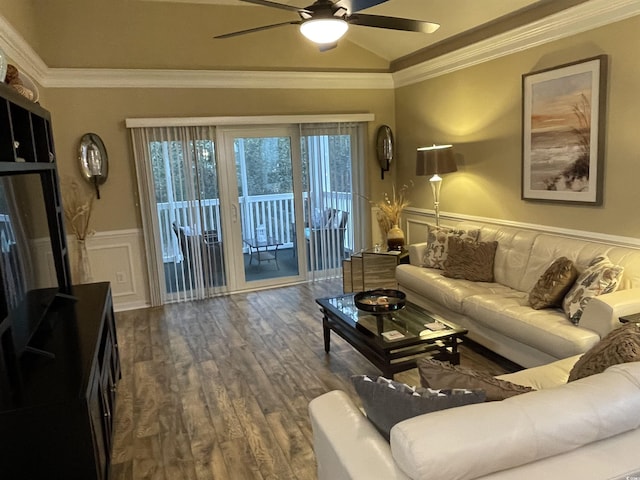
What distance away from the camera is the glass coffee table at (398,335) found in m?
2.98

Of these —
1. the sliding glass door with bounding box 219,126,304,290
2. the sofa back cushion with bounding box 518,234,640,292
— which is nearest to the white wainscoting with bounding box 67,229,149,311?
the sliding glass door with bounding box 219,126,304,290

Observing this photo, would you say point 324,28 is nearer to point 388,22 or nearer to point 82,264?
point 388,22

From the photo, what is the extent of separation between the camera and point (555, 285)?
3.26 metres

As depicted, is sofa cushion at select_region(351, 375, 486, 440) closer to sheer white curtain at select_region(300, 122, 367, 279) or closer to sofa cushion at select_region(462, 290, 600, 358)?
sofa cushion at select_region(462, 290, 600, 358)

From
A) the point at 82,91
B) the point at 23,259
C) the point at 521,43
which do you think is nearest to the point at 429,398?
the point at 23,259

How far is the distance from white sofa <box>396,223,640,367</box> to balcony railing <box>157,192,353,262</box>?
178cm

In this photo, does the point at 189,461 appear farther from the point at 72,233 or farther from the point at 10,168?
the point at 72,233

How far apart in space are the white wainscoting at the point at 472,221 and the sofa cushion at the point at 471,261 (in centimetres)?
44

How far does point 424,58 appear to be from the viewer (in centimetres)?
543

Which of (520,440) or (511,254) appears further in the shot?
(511,254)

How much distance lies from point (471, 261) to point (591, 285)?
1209mm

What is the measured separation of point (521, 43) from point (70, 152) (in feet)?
14.7

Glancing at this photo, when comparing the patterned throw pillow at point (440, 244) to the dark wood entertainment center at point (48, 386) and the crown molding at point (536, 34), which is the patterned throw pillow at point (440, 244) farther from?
the dark wood entertainment center at point (48, 386)

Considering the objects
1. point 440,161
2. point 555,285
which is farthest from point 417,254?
point 555,285
